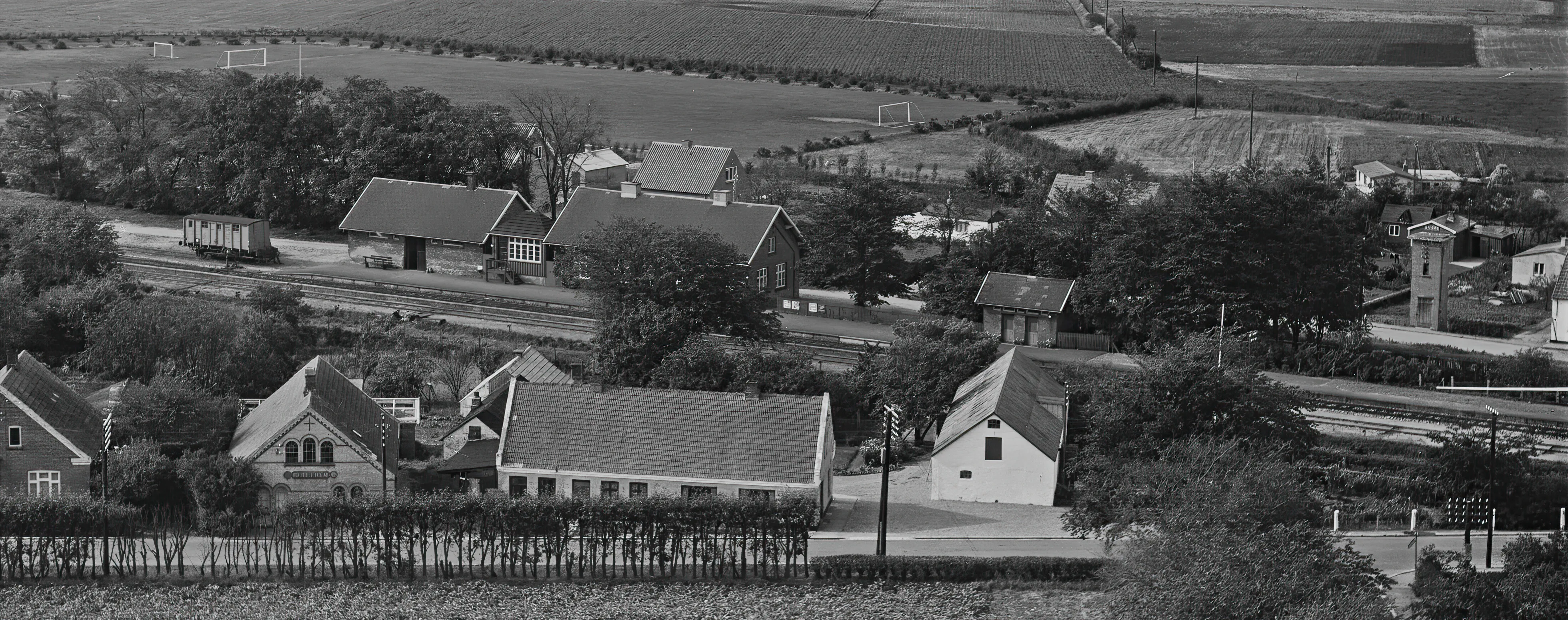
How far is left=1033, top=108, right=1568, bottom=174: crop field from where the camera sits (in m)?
102

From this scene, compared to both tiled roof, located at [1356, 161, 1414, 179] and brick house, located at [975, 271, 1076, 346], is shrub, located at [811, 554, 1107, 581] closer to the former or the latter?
brick house, located at [975, 271, 1076, 346]

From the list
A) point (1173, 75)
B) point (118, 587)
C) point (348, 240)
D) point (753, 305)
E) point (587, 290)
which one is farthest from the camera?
point (1173, 75)

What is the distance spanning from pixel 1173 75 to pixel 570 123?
57508 mm

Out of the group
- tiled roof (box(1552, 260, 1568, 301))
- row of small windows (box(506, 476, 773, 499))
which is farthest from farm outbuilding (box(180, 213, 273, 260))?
tiled roof (box(1552, 260, 1568, 301))

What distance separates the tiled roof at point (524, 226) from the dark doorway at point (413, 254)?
12.1 feet

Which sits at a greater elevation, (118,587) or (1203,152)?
(1203,152)

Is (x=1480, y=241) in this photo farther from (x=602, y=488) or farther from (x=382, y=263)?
(x=602, y=488)

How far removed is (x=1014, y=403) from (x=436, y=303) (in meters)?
28.2

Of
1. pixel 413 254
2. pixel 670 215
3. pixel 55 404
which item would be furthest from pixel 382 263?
pixel 55 404

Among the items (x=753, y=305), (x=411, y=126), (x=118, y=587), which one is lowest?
(x=118, y=587)

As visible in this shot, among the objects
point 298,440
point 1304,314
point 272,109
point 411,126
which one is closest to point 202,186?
point 272,109

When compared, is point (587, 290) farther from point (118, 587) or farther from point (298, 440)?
point (118, 587)

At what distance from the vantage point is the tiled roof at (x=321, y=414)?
48438 mm

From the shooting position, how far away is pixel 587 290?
222 feet
